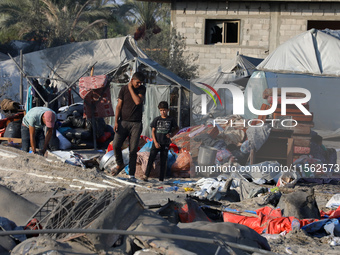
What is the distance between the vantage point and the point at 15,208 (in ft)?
18.6

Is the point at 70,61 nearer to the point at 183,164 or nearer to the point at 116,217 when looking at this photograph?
the point at 183,164

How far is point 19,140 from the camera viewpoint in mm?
11047

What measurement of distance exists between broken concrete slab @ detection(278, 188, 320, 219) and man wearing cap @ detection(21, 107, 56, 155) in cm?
462

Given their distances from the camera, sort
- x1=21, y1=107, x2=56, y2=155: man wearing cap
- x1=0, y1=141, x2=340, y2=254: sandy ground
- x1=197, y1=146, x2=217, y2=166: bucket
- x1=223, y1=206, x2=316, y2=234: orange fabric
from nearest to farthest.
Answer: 1. x1=223, y1=206, x2=316, y2=234: orange fabric
2. x1=0, y1=141, x2=340, y2=254: sandy ground
3. x1=21, y1=107, x2=56, y2=155: man wearing cap
4. x1=197, y1=146, x2=217, y2=166: bucket

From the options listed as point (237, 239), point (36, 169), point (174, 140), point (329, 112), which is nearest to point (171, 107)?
point (174, 140)

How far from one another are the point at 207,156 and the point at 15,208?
485 cm

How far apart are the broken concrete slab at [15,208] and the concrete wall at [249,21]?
52.3 ft

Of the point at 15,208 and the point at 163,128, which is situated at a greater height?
the point at 163,128

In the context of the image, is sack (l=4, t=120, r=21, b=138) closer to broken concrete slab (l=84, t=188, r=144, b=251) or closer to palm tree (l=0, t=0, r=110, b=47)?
broken concrete slab (l=84, t=188, r=144, b=251)

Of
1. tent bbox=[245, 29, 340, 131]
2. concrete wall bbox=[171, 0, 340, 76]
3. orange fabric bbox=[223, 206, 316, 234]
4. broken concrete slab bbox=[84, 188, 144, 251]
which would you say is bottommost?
orange fabric bbox=[223, 206, 316, 234]

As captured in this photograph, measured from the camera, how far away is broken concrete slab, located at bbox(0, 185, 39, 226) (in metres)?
5.51

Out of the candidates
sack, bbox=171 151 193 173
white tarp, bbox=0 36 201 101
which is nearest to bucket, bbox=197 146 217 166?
sack, bbox=171 151 193 173

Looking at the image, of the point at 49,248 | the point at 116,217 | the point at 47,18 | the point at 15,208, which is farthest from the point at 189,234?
the point at 47,18

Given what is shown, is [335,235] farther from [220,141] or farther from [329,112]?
[329,112]
